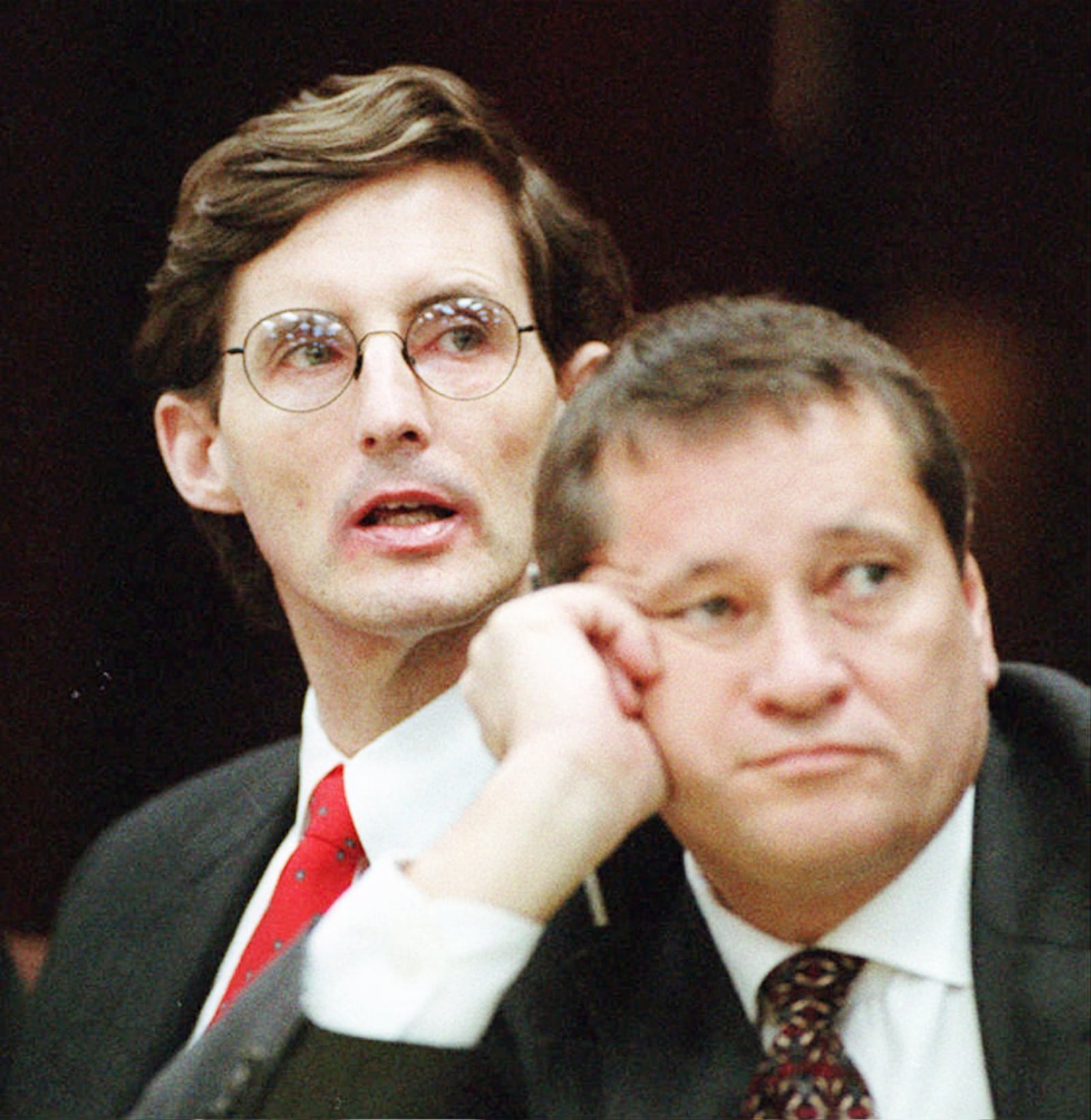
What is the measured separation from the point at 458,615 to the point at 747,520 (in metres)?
0.54

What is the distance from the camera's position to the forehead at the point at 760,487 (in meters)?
1.14

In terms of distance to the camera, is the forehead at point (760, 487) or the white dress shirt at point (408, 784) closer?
the forehead at point (760, 487)

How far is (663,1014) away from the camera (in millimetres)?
1258

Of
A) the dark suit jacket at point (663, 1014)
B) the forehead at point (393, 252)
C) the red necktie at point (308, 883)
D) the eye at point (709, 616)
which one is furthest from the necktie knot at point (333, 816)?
the eye at point (709, 616)

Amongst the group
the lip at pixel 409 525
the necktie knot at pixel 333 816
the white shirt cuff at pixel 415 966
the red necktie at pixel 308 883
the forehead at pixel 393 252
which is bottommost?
the red necktie at pixel 308 883

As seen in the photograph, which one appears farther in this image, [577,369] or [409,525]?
[577,369]

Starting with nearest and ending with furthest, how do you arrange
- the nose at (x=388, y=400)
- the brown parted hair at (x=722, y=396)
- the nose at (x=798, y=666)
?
the nose at (x=798, y=666)
the brown parted hair at (x=722, y=396)
the nose at (x=388, y=400)

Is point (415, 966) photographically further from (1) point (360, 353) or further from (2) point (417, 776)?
(1) point (360, 353)

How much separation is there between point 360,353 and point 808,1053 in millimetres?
798

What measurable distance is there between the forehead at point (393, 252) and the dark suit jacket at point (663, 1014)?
0.63 metres

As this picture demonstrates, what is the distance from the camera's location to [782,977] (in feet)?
3.93

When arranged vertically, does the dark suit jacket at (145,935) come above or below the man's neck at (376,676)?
below

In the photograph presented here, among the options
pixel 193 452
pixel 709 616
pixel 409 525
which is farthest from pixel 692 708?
pixel 193 452

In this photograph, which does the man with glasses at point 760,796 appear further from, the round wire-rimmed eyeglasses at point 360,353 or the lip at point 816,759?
the round wire-rimmed eyeglasses at point 360,353
